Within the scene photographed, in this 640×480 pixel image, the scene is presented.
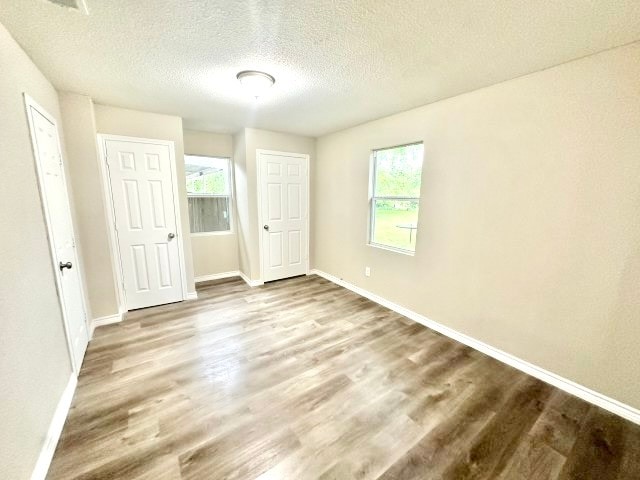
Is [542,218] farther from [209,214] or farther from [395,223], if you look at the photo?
[209,214]

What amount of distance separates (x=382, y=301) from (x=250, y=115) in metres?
2.96

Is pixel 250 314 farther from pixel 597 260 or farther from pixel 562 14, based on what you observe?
pixel 562 14

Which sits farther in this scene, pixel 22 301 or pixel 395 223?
pixel 395 223

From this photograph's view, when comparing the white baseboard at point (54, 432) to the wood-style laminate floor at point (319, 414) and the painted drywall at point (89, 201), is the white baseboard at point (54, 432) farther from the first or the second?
the painted drywall at point (89, 201)

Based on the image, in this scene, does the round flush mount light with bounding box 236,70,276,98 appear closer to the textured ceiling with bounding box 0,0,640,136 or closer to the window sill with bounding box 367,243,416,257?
the textured ceiling with bounding box 0,0,640,136

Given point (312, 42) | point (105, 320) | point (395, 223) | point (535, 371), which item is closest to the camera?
point (312, 42)

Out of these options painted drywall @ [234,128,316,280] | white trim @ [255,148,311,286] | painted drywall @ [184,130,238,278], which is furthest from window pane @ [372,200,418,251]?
painted drywall @ [184,130,238,278]

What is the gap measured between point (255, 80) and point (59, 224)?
1963 millimetres

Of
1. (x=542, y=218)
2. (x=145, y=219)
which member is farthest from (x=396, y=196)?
(x=145, y=219)

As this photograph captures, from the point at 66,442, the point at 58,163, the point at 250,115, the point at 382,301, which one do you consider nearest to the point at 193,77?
the point at 250,115

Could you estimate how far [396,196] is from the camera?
10.3 ft

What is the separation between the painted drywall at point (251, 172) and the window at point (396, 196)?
1.43 m

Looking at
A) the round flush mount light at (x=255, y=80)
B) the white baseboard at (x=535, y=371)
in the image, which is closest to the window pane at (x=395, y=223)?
the white baseboard at (x=535, y=371)

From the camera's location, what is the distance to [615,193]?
163 centimetres
